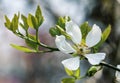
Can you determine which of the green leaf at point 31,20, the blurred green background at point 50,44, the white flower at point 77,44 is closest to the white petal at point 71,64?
the white flower at point 77,44

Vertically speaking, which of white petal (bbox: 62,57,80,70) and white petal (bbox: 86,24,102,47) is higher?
white petal (bbox: 86,24,102,47)

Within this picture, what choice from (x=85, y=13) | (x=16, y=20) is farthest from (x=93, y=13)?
(x=16, y=20)

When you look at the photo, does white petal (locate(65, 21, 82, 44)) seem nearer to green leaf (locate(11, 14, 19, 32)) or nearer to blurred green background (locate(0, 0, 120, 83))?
green leaf (locate(11, 14, 19, 32))

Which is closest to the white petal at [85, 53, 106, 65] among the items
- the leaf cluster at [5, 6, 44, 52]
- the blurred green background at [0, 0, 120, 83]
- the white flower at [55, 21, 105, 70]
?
the white flower at [55, 21, 105, 70]

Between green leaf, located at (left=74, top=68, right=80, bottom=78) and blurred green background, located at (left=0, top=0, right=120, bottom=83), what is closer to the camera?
green leaf, located at (left=74, top=68, right=80, bottom=78)

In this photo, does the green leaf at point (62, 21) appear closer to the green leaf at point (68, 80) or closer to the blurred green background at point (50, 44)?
the green leaf at point (68, 80)

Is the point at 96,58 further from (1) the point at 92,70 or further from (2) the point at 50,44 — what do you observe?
(2) the point at 50,44

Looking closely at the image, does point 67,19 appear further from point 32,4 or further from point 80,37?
point 32,4
